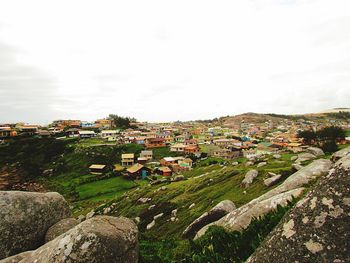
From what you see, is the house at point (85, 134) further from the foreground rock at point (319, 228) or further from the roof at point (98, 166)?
the foreground rock at point (319, 228)

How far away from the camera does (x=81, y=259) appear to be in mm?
8797

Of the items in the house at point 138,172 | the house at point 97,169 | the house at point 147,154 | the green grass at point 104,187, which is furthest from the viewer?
the house at point 147,154

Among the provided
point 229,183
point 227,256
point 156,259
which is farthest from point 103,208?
point 227,256

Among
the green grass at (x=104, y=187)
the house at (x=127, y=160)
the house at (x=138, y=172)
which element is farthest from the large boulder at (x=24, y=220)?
the house at (x=127, y=160)

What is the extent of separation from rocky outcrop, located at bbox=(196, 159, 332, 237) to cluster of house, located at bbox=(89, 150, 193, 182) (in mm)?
65061

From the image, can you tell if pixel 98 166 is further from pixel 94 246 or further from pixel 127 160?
pixel 94 246

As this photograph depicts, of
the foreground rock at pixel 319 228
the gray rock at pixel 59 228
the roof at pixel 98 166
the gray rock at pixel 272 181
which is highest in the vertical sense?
the foreground rock at pixel 319 228

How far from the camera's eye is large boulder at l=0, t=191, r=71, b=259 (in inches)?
586

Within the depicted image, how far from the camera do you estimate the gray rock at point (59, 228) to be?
15445 mm

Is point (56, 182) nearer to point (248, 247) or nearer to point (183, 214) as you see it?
point (183, 214)

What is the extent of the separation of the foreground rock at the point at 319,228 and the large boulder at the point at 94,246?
6548mm

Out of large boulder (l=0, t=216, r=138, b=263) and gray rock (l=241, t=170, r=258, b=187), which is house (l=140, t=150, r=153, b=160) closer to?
gray rock (l=241, t=170, r=258, b=187)

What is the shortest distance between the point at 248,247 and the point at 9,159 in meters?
129

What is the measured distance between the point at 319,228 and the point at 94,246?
7.74 metres
